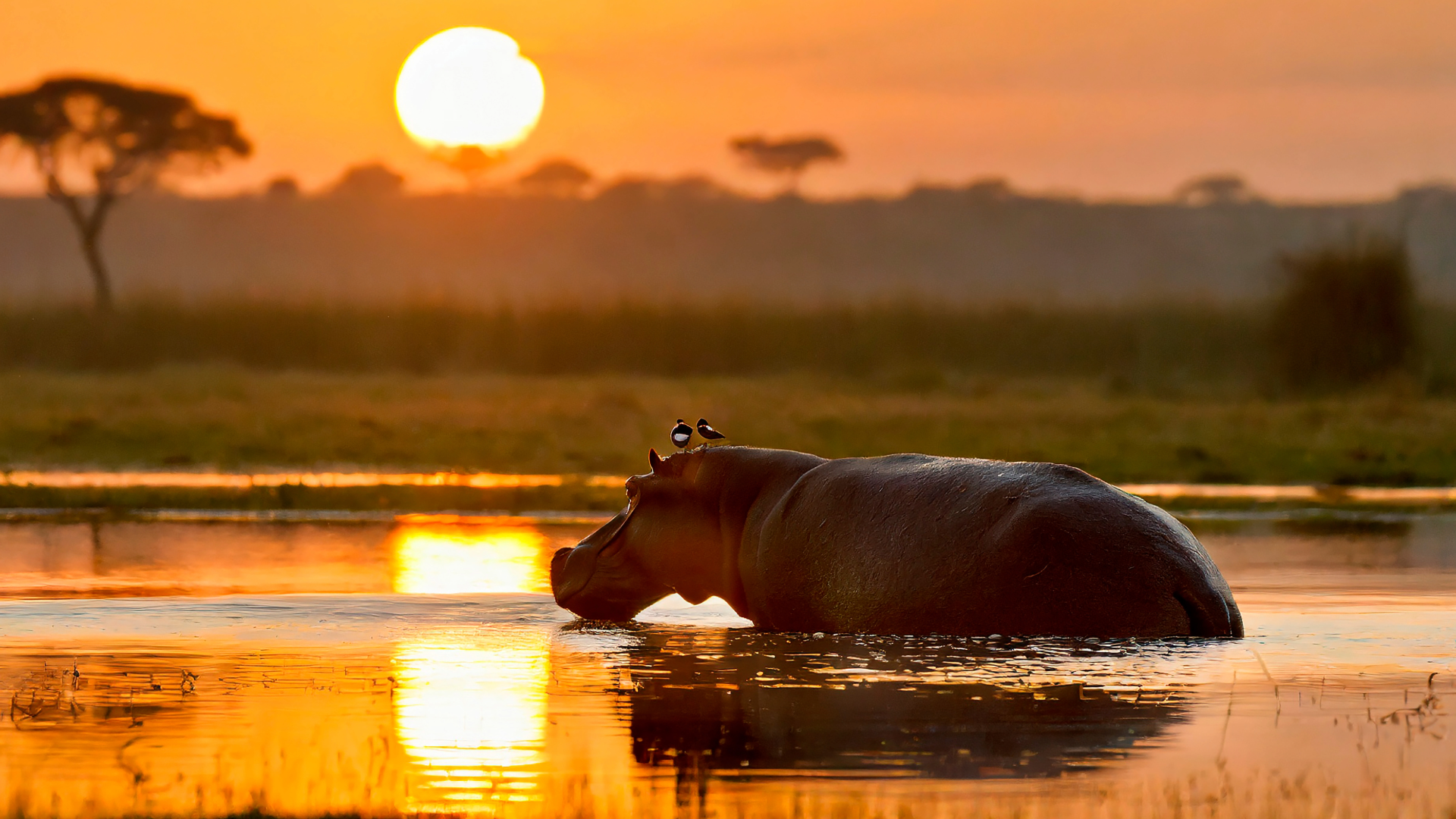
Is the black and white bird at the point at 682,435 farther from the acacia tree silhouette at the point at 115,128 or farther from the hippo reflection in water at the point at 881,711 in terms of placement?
the acacia tree silhouette at the point at 115,128

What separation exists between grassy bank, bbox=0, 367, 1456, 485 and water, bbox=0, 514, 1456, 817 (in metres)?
11.3

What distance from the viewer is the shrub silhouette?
3181 cm

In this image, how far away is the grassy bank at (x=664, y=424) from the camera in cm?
2044

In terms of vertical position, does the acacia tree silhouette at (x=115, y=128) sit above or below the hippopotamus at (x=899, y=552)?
above

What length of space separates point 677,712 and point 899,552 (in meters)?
1.57

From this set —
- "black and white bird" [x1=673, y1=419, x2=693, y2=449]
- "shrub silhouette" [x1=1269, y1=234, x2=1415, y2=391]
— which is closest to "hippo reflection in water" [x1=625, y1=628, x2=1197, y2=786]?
"black and white bird" [x1=673, y1=419, x2=693, y2=449]

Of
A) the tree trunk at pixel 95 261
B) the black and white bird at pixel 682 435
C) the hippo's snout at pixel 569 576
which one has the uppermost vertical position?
the tree trunk at pixel 95 261

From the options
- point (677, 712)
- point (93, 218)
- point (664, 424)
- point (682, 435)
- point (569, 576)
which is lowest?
point (677, 712)

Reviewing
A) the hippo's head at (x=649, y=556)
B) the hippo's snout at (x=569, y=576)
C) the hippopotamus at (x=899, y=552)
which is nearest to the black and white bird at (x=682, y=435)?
the hippo's head at (x=649, y=556)

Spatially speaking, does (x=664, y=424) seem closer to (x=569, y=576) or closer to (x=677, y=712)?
(x=569, y=576)

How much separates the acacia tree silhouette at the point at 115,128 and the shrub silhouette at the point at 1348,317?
2466 centimetres

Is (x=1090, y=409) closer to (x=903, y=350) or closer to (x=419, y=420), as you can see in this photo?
(x=419, y=420)

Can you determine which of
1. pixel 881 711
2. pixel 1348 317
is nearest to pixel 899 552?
pixel 881 711

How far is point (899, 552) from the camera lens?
723cm
